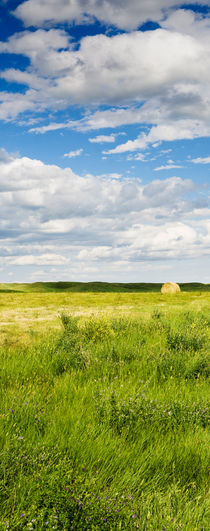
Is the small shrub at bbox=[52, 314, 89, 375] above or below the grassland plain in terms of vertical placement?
above

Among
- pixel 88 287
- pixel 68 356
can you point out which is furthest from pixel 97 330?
pixel 88 287

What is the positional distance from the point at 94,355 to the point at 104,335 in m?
2.49

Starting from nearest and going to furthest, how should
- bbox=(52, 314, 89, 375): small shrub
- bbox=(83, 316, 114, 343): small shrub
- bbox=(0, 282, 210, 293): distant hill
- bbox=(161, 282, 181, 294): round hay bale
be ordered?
1. bbox=(52, 314, 89, 375): small shrub
2. bbox=(83, 316, 114, 343): small shrub
3. bbox=(161, 282, 181, 294): round hay bale
4. bbox=(0, 282, 210, 293): distant hill

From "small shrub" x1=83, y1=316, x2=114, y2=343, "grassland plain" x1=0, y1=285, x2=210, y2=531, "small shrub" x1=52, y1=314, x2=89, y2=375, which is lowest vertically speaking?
"grassland plain" x1=0, y1=285, x2=210, y2=531

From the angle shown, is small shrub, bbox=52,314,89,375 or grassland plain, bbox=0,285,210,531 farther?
small shrub, bbox=52,314,89,375

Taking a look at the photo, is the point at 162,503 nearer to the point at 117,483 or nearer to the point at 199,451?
the point at 117,483

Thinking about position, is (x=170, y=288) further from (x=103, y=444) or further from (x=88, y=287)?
(x=103, y=444)

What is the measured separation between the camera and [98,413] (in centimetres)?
548

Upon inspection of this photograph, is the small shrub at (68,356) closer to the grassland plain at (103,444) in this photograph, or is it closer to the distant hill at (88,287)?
the grassland plain at (103,444)

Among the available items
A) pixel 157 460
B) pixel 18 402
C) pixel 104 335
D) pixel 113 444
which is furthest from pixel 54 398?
pixel 104 335

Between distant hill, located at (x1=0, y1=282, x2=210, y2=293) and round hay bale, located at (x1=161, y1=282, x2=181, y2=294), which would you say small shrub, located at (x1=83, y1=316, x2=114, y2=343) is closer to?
round hay bale, located at (x1=161, y1=282, x2=181, y2=294)

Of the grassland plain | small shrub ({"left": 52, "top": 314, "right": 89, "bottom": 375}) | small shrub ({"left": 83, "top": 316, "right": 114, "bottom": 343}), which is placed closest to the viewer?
the grassland plain

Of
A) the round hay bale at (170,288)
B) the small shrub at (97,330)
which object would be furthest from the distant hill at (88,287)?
the small shrub at (97,330)

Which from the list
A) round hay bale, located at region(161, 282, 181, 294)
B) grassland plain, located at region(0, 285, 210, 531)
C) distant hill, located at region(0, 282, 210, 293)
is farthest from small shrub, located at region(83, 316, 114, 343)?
distant hill, located at region(0, 282, 210, 293)
